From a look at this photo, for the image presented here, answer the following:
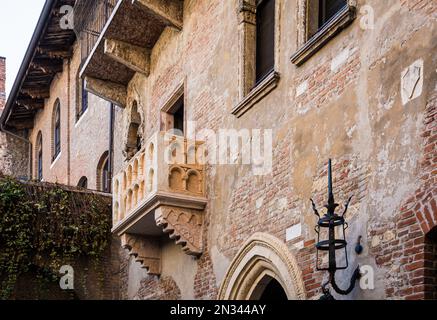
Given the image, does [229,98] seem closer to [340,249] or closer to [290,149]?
[290,149]

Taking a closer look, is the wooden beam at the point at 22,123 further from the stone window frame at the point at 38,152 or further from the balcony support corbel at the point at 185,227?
the balcony support corbel at the point at 185,227

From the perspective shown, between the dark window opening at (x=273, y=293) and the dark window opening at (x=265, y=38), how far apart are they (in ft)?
7.82

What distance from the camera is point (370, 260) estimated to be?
6.98m

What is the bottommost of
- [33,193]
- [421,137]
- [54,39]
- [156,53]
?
[421,137]

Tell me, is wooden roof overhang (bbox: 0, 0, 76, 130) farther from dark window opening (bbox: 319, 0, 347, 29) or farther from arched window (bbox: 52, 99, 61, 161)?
dark window opening (bbox: 319, 0, 347, 29)

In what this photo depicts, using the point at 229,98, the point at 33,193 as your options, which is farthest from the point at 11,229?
the point at 229,98

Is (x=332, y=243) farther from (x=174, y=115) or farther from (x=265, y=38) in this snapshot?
(x=174, y=115)

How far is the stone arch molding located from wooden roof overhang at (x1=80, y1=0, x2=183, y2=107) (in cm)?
428

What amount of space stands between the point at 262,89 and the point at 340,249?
2.55 meters

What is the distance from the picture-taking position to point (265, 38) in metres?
9.97

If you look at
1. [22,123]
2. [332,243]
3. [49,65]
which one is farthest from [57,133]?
[332,243]

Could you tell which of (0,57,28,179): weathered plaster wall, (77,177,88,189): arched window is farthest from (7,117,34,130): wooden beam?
(77,177,88,189): arched window

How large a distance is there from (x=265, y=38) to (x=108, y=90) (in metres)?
5.11

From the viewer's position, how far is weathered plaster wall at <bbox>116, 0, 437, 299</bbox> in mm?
6785
